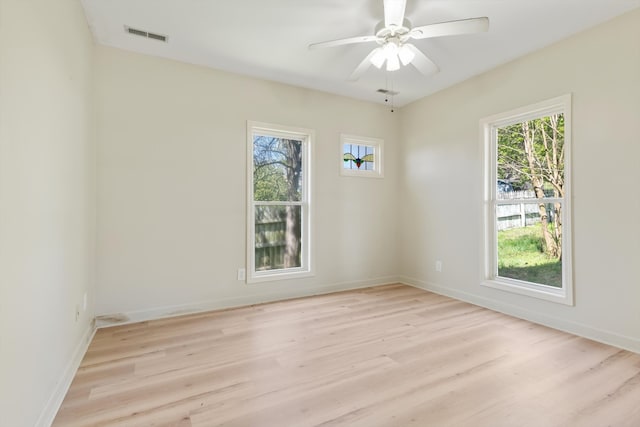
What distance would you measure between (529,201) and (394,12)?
7.67 ft

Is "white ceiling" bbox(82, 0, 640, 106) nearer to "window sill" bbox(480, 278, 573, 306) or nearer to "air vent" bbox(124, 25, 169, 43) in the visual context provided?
"air vent" bbox(124, 25, 169, 43)

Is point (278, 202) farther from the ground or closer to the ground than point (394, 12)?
closer to the ground

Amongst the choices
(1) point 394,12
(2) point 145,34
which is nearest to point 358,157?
(1) point 394,12

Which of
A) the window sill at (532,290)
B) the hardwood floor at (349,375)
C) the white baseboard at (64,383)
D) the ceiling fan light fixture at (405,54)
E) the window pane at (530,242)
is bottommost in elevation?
the hardwood floor at (349,375)

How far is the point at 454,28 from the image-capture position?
84.3 inches

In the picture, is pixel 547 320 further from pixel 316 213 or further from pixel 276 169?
pixel 276 169

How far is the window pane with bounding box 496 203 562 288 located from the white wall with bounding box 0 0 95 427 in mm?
3941

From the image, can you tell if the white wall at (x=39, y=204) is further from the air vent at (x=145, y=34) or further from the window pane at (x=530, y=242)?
the window pane at (x=530, y=242)

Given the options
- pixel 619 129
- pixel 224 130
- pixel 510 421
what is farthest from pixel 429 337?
pixel 224 130

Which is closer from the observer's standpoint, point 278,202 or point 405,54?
point 405,54

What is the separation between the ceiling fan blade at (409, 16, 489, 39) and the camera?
2.02m

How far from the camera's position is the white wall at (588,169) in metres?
2.46

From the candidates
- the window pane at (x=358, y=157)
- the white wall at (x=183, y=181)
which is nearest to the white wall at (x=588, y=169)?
the window pane at (x=358, y=157)

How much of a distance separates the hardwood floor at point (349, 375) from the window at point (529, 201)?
0.51 m
